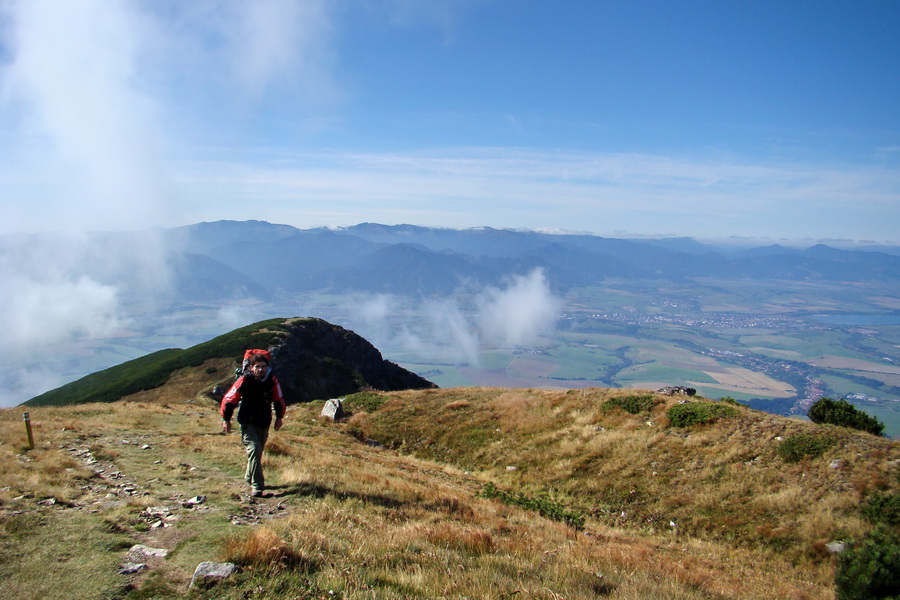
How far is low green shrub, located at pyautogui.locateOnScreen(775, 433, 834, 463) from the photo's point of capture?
15071 mm

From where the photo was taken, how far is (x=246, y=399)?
10.1 m

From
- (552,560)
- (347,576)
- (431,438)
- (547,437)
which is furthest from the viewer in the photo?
(431,438)

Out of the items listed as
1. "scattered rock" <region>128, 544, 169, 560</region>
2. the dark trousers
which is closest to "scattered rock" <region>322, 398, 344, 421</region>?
the dark trousers

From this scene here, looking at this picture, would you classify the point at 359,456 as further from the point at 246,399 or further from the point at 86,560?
the point at 86,560

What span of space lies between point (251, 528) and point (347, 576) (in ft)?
9.78

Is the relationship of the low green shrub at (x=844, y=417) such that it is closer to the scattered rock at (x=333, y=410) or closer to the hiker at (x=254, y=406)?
the hiker at (x=254, y=406)

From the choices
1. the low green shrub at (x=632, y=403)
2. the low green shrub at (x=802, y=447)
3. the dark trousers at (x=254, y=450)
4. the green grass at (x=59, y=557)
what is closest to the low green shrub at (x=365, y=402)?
the low green shrub at (x=632, y=403)

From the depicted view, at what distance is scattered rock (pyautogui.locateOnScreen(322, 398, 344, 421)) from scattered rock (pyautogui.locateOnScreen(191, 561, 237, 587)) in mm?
23849

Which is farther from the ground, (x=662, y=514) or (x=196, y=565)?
(x=196, y=565)

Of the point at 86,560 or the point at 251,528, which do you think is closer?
the point at 86,560

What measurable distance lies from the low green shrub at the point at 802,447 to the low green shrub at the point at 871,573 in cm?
923

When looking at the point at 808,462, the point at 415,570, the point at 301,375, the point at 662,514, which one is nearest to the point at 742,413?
the point at 808,462

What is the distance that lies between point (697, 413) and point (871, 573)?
13.6 meters

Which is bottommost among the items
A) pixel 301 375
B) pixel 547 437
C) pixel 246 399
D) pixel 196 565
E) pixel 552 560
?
pixel 301 375
